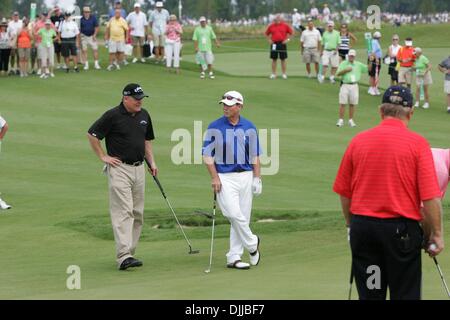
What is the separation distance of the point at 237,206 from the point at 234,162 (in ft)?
1.83

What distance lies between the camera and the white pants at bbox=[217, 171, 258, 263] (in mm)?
13062

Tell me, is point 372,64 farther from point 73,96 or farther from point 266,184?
point 266,184

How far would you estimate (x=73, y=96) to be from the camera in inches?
1353

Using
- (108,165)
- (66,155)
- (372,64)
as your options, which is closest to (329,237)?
(108,165)

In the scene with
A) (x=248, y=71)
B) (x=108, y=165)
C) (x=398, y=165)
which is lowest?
(x=248, y=71)

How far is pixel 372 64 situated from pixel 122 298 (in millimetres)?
29186

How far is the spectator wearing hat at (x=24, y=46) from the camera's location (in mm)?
36531

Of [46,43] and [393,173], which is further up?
[393,173]

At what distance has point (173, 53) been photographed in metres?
40.4

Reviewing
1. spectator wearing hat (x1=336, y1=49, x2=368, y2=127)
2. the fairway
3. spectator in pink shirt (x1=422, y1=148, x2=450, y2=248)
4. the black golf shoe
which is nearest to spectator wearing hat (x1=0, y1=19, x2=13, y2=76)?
the fairway

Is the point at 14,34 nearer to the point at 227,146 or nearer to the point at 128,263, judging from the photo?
the point at 128,263

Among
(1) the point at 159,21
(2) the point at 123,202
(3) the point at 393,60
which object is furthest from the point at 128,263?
(1) the point at 159,21

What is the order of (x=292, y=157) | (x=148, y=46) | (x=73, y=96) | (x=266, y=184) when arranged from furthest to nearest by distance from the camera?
(x=148, y=46), (x=73, y=96), (x=292, y=157), (x=266, y=184)

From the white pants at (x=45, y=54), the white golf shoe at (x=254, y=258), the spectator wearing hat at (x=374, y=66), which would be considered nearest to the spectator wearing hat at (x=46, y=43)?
the white pants at (x=45, y=54)
